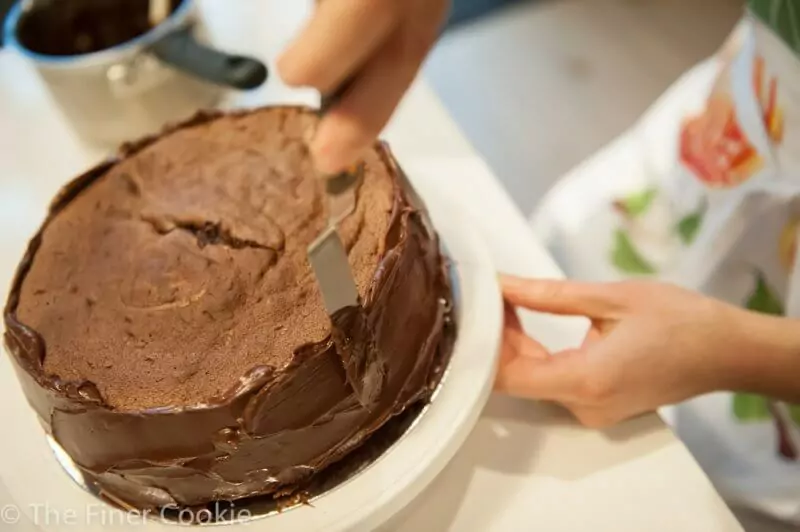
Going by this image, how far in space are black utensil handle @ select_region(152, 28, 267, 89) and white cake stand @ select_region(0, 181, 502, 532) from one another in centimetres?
34

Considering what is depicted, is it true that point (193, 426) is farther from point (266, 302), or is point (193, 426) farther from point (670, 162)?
point (670, 162)

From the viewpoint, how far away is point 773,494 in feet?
2.79

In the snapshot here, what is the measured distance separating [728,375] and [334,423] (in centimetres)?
34

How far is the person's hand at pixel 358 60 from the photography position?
432 millimetres

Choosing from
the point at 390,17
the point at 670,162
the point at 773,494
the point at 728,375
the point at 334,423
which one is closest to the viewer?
the point at 390,17

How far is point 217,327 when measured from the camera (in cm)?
57

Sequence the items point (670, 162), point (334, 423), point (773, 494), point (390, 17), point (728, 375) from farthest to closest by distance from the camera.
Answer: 1. point (670, 162)
2. point (773, 494)
3. point (728, 375)
4. point (334, 423)
5. point (390, 17)

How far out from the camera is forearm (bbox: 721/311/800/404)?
0.65 metres

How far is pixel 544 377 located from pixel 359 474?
0.17 m

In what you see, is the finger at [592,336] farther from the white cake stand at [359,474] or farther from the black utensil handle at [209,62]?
the black utensil handle at [209,62]

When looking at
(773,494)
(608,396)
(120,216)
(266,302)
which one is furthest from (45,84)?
(773,494)

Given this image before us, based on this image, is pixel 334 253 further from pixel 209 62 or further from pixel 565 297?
pixel 209 62

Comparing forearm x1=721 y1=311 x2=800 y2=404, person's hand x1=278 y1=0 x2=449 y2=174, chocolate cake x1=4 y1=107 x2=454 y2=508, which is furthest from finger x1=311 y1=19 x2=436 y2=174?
forearm x1=721 y1=311 x2=800 y2=404

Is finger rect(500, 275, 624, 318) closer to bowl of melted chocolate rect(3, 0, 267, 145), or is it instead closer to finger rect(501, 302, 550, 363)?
finger rect(501, 302, 550, 363)
